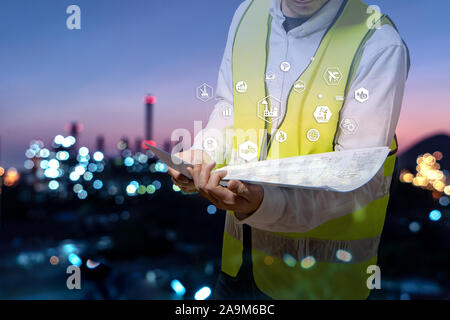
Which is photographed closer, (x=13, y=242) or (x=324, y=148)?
(x=324, y=148)

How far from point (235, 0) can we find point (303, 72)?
14.7 inches

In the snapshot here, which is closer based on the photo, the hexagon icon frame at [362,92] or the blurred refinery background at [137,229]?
the hexagon icon frame at [362,92]

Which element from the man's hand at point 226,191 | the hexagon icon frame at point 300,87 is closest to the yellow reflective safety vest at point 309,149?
the hexagon icon frame at point 300,87

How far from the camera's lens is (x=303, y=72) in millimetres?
985

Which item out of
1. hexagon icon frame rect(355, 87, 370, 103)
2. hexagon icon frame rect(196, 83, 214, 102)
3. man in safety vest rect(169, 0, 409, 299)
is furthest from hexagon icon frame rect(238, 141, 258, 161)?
hexagon icon frame rect(355, 87, 370, 103)

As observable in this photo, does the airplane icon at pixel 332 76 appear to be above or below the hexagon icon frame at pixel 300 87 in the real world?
above

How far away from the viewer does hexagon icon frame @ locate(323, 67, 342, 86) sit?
0.95 metres

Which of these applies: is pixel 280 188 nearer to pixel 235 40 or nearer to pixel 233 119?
pixel 233 119

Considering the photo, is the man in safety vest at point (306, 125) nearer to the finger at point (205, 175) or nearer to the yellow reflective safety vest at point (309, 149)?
the yellow reflective safety vest at point (309, 149)

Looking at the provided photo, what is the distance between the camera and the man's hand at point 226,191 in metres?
0.76

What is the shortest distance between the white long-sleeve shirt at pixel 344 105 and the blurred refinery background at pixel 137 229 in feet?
0.62

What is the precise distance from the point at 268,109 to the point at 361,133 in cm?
28
